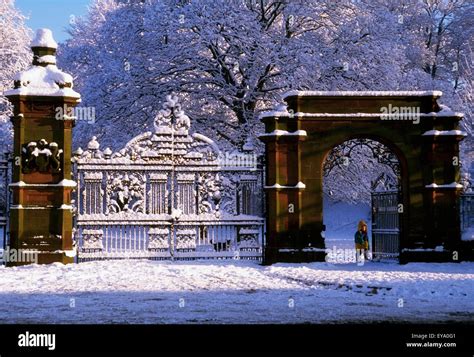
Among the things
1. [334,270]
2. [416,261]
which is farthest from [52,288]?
[416,261]

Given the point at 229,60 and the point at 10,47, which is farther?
the point at 10,47

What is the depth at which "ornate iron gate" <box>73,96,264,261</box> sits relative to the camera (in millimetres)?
16062

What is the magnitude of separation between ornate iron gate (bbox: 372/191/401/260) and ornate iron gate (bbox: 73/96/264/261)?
319 centimetres

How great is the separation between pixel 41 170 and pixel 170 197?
3.00 meters

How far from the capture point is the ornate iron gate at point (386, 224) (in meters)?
16.8

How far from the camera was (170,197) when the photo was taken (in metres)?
16.3

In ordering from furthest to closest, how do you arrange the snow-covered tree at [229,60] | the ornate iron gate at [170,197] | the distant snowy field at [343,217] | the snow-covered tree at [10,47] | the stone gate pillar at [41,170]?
the distant snowy field at [343,217] < the snow-covered tree at [10,47] < the snow-covered tree at [229,60] < the ornate iron gate at [170,197] < the stone gate pillar at [41,170]

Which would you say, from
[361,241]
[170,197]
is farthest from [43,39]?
[361,241]

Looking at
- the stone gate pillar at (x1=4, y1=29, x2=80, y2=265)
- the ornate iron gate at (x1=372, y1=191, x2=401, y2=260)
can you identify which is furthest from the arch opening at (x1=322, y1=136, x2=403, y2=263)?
the stone gate pillar at (x1=4, y1=29, x2=80, y2=265)

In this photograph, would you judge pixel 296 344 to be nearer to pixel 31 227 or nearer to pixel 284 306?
pixel 284 306

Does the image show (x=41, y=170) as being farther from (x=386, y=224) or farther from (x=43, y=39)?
A: (x=386, y=224)

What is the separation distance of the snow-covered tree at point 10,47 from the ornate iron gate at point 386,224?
16.8 metres

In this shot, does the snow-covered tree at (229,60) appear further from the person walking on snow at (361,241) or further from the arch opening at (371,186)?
the person walking on snow at (361,241)

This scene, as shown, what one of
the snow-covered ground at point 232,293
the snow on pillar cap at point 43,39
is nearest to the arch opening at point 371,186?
the snow-covered ground at point 232,293
